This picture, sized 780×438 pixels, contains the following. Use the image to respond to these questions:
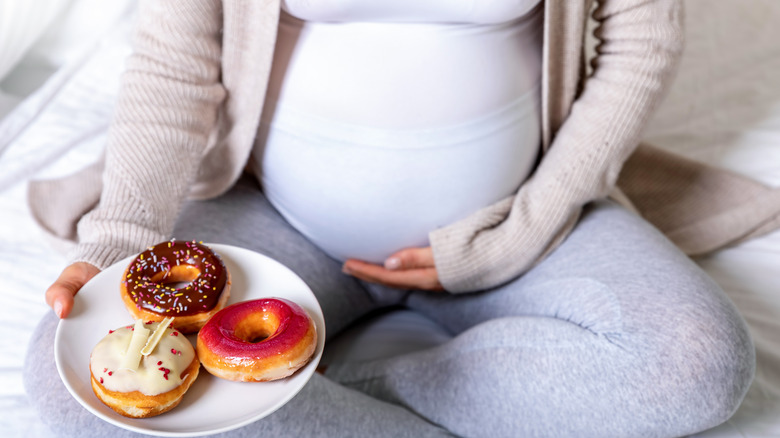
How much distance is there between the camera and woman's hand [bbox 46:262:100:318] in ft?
1.94

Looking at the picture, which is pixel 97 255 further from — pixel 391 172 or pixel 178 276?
pixel 391 172

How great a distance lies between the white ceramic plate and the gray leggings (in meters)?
0.12

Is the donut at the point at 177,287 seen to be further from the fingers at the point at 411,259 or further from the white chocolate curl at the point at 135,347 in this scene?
the fingers at the point at 411,259

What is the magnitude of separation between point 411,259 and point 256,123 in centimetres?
29

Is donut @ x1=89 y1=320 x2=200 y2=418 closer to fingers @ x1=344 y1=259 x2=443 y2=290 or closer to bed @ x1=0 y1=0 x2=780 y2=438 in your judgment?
bed @ x1=0 y1=0 x2=780 y2=438

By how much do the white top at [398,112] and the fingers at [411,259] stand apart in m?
0.01

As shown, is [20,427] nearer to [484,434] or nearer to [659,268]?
[484,434]

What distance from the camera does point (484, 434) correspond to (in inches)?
31.4

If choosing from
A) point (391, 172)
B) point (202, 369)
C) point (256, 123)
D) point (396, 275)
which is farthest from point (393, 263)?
point (202, 369)

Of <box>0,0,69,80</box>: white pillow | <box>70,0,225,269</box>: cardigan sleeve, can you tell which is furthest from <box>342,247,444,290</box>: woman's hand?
<box>0,0,69,80</box>: white pillow

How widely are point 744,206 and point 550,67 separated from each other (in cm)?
45

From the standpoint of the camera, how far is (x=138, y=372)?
551 mm

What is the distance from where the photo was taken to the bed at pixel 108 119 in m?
0.88

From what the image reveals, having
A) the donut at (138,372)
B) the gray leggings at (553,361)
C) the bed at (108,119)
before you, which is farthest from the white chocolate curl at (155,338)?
the bed at (108,119)
